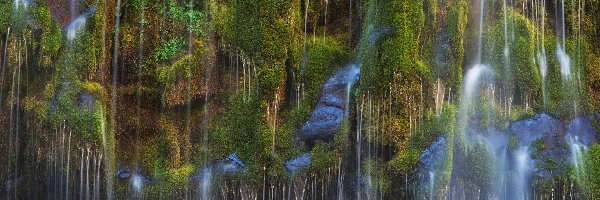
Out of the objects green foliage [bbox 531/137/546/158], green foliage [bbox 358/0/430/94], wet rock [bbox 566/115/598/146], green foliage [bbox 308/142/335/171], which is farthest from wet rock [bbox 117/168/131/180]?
wet rock [bbox 566/115/598/146]

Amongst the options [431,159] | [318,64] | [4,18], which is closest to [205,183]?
[318,64]

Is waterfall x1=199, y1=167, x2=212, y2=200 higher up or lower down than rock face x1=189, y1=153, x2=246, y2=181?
lower down

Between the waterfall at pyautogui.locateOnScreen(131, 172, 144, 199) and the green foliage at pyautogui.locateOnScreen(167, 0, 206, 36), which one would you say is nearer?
the waterfall at pyautogui.locateOnScreen(131, 172, 144, 199)

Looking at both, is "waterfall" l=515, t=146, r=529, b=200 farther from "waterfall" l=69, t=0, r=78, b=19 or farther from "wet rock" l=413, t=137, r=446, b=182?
"waterfall" l=69, t=0, r=78, b=19

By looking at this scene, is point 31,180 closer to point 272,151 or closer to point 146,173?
point 146,173

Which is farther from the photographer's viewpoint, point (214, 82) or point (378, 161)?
point (214, 82)

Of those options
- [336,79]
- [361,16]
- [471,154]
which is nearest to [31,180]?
[336,79]

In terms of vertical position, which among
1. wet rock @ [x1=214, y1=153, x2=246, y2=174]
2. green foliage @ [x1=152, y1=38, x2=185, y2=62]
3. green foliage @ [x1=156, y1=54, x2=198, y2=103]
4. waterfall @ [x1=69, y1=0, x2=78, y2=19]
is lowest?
wet rock @ [x1=214, y1=153, x2=246, y2=174]

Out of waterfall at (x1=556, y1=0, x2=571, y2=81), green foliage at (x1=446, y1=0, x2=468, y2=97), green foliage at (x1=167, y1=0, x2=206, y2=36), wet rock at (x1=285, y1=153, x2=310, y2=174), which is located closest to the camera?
wet rock at (x1=285, y1=153, x2=310, y2=174)
